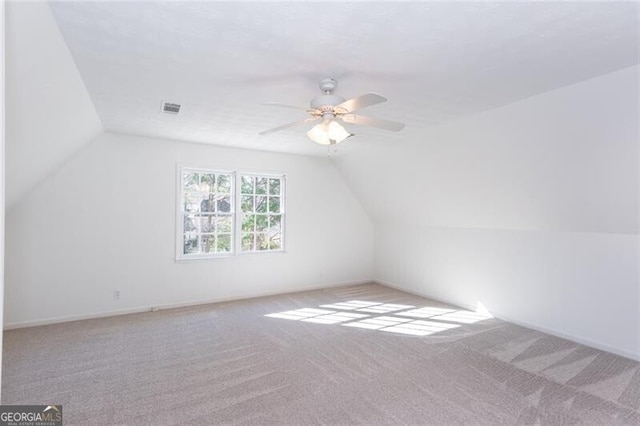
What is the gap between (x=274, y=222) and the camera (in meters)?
5.61

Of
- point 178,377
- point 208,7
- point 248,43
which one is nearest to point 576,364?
point 178,377

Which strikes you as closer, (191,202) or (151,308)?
(151,308)

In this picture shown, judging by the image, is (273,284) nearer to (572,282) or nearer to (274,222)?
(274,222)

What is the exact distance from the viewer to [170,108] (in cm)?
327

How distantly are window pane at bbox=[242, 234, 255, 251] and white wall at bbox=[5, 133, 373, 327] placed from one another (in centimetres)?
14

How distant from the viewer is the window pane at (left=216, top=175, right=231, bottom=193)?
16.8 ft

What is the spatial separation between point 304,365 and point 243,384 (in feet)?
1.96

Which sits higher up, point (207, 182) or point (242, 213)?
point (207, 182)

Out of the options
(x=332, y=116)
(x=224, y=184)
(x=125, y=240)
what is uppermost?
(x=332, y=116)

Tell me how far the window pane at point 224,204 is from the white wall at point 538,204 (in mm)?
2218

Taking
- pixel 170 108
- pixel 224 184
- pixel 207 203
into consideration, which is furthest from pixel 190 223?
pixel 170 108

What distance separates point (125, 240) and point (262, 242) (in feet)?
6.63

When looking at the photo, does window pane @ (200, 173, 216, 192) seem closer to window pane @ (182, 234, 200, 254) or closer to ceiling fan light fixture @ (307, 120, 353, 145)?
window pane @ (182, 234, 200, 254)

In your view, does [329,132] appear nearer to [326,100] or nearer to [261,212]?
[326,100]
